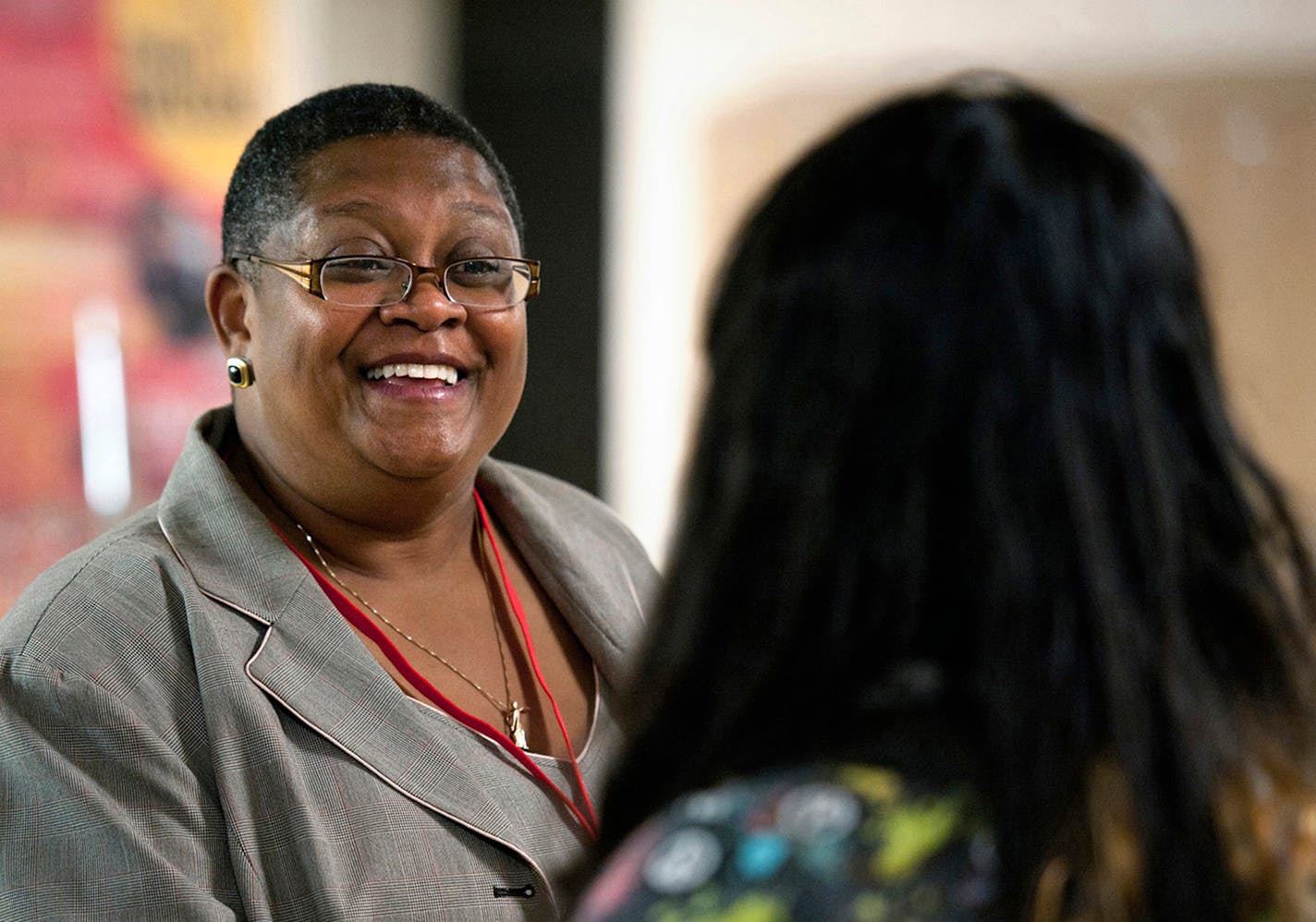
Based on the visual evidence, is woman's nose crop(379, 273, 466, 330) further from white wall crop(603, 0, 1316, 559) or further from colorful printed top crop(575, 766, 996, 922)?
white wall crop(603, 0, 1316, 559)

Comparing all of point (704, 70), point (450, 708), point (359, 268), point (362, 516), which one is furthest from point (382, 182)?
point (704, 70)

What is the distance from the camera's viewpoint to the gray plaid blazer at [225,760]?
4.11ft

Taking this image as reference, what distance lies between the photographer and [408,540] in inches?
67.2

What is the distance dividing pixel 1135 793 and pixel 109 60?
11.3 feet

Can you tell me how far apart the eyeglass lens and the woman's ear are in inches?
5.6

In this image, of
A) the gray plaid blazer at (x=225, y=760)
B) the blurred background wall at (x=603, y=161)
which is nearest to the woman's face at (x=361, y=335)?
the gray plaid blazer at (x=225, y=760)

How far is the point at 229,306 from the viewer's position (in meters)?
1.68

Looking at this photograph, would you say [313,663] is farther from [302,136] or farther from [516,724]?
[302,136]

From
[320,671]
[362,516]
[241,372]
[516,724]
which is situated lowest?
[516,724]

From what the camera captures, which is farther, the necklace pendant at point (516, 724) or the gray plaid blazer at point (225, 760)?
the necklace pendant at point (516, 724)

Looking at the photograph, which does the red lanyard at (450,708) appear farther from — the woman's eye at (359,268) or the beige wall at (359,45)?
the beige wall at (359,45)

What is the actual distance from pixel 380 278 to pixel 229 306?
0.69 feet

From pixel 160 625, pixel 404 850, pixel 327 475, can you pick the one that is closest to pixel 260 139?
pixel 327 475

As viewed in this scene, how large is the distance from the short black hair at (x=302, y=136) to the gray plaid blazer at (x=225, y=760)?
0.98 feet
